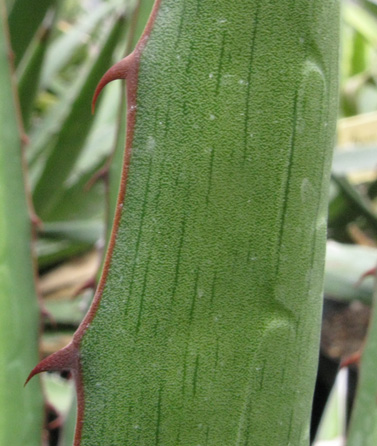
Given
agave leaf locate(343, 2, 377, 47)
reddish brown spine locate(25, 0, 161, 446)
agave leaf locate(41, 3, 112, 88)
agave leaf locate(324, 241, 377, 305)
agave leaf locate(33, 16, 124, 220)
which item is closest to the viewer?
reddish brown spine locate(25, 0, 161, 446)

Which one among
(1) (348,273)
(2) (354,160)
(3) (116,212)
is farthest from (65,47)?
(3) (116,212)

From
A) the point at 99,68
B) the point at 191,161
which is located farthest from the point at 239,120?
the point at 99,68

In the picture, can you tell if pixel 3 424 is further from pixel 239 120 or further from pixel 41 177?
pixel 41 177

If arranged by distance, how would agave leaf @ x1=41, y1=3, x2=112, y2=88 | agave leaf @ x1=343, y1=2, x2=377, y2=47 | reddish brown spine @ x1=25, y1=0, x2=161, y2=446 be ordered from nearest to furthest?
reddish brown spine @ x1=25, y1=0, x2=161, y2=446 → agave leaf @ x1=41, y1=3, x2=112, y2=88 → agave leaf @ x1=343, y1=2, x2=377, y2=47

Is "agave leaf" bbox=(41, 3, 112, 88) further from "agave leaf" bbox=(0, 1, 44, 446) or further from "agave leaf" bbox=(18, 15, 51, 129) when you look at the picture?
"agave leaf" bbox=(0, 1, 44, 446)

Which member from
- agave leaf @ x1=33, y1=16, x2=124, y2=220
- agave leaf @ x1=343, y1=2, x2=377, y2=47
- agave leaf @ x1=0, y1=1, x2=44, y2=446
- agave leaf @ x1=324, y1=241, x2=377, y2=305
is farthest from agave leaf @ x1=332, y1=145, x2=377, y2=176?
agave leaf @ x1=343, y1=2, x2=377, y2=47

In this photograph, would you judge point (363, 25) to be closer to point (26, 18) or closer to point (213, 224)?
point (26, 18)
